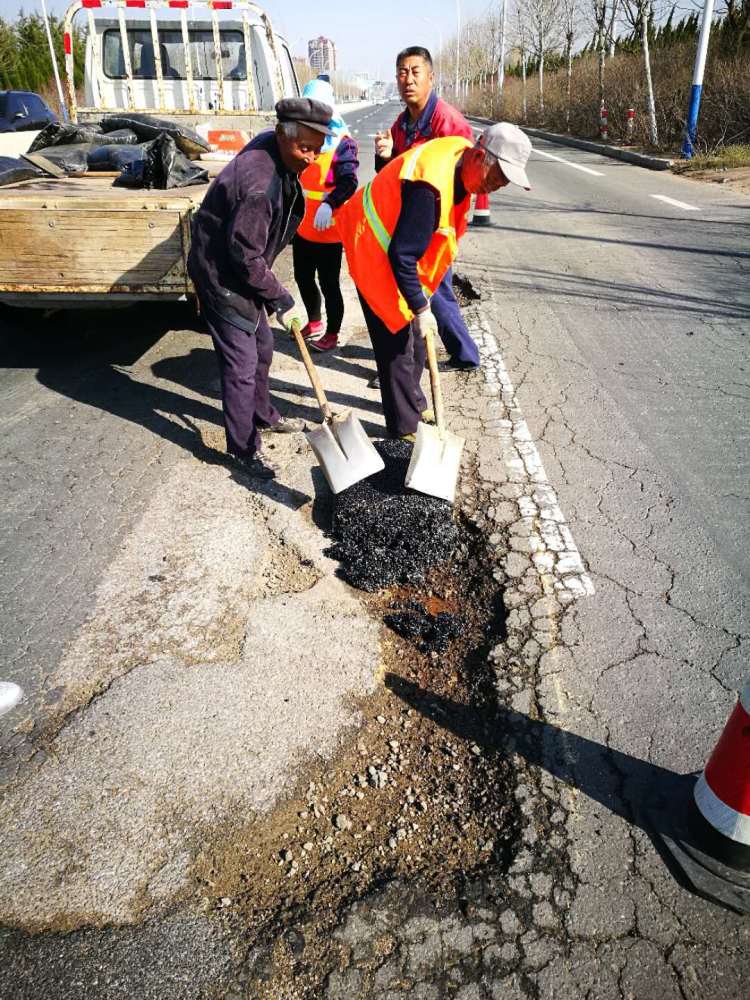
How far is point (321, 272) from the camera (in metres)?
5.07

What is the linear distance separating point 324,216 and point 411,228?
1.87 meters

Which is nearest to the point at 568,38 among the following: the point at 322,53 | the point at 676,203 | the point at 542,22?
the point at 542,22

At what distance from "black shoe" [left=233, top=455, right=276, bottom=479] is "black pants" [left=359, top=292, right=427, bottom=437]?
0.74m

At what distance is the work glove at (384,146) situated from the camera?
14.9ft

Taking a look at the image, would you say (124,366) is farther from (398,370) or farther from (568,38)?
(568,38)

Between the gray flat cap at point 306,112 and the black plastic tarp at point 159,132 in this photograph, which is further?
the black plastic tarp at point 159,132

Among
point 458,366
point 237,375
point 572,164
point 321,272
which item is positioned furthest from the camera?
point 572,164

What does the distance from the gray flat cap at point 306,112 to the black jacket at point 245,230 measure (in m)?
0.22

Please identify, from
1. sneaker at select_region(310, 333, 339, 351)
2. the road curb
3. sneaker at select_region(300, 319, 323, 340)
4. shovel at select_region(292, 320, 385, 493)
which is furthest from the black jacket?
the road curb

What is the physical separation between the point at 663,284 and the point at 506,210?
5.17m

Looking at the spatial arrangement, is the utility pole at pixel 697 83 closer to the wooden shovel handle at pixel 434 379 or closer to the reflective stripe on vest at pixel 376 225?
the reflective stripe on vest at pixel 376 225

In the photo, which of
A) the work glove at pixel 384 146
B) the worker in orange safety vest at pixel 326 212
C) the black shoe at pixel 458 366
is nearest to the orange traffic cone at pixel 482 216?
the worker in orange safety vest at pixel 326 212

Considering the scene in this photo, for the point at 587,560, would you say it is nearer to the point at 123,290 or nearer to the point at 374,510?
the point at 374,510

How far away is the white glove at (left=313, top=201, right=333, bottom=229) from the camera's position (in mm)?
4652
